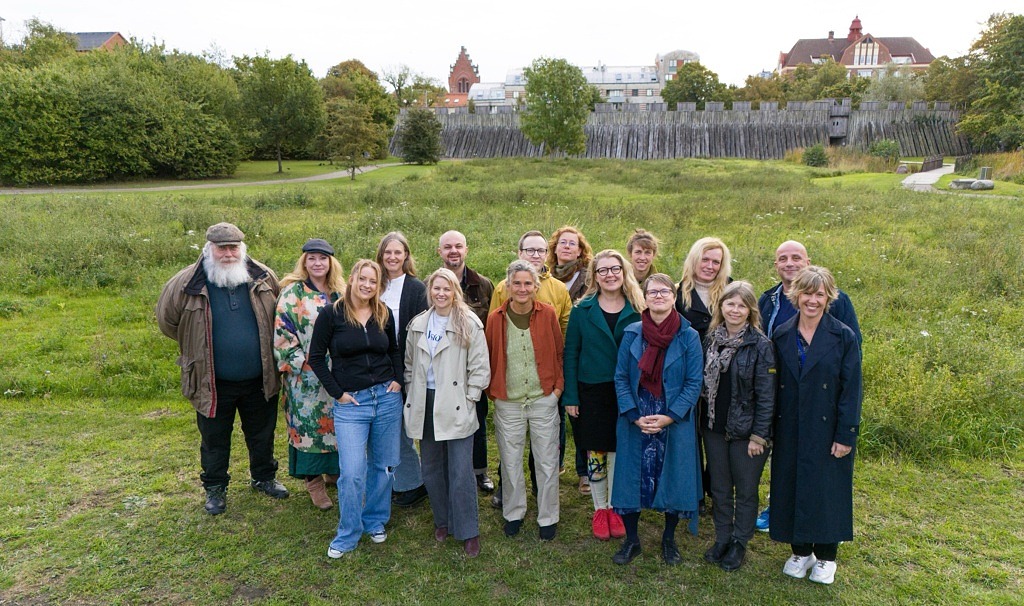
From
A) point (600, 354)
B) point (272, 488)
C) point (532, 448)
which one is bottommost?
point (272, 488)

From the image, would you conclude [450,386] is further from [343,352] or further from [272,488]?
[272,488]

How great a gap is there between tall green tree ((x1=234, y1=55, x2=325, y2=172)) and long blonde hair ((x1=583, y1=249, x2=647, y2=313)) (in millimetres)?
31585

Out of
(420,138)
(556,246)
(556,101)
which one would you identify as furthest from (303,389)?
(556,101)

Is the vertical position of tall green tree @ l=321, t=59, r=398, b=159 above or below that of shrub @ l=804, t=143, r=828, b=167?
above

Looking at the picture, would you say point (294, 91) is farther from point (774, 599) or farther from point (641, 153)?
point (774, 599)

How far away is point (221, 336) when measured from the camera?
4715 mm

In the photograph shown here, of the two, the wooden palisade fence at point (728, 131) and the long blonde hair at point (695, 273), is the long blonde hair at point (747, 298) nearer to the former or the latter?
the long blonde hair at point (695, 273)

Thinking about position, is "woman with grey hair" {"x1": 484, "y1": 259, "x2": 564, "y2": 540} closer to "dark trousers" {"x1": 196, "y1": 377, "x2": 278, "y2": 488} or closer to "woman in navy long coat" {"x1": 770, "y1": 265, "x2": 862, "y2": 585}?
"woman in navy long coat" {"x1": 770, "y1": 265, "x2": 862, "y2": 585}

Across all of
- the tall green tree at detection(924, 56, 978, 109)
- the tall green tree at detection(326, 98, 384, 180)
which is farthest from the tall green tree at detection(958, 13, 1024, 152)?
the tall green tree at detection(326, 98, 384, 180)

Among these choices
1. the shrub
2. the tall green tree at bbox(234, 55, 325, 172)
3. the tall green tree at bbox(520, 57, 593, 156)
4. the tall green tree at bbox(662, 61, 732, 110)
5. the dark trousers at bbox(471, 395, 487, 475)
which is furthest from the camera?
the tall green tree at bbox(662, 61, 732, 110)

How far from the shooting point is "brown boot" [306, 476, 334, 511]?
4.92 metres

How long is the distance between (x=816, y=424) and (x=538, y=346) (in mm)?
1790

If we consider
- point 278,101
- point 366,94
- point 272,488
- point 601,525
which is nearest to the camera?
point 601,525

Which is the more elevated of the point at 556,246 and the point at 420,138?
the point at 420,138
